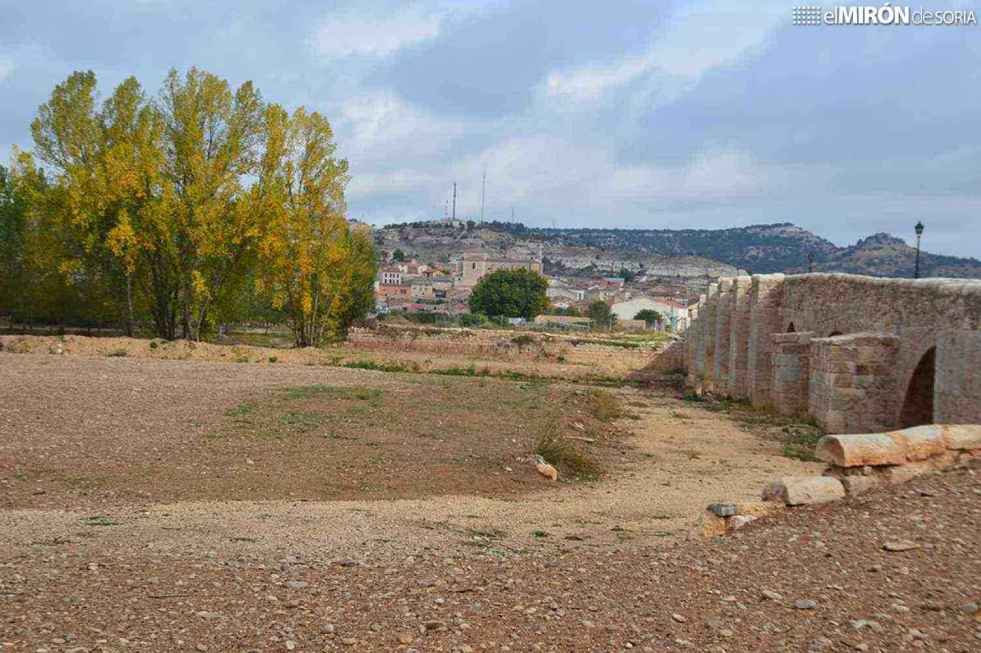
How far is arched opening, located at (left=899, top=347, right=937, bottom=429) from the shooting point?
13703mm

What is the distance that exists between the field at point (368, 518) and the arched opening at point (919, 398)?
6.01 feet

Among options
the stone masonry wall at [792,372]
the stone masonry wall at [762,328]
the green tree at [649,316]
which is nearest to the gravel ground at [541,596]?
the stone masonry wall at [792,372]

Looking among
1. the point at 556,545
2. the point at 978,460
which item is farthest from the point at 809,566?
the point at 978,460

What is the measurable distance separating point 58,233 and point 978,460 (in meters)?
27.8

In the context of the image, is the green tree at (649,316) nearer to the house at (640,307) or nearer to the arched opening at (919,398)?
the house at (640,307)

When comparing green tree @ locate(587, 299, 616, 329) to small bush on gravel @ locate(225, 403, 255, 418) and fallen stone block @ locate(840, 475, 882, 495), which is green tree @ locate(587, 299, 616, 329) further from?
fallen stone block @ locate(840, 475, 882, 495)

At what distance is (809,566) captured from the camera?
5504 mm

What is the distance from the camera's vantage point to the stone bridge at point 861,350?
11734 mm

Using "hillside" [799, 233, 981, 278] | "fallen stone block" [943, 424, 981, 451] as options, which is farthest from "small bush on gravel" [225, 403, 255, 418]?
"hillside" [799, 233, 981, 278]

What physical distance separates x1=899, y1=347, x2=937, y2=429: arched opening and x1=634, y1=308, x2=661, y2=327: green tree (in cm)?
6612

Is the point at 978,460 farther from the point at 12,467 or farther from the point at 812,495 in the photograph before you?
the point at 12,467

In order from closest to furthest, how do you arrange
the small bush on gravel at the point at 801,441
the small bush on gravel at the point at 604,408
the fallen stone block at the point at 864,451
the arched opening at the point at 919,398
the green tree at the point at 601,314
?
1. the fallen stone block at the point at 864,451
2. the small bush on gravel at the point at 801,441
3. the arched opening at the point at 919,398
4. the small bush on gravel at the point at 604,408
5. the green tree at the point at 601,314

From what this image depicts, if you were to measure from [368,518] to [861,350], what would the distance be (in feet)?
31.4

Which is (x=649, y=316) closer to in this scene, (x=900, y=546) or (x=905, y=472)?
(x=905, y=472)
